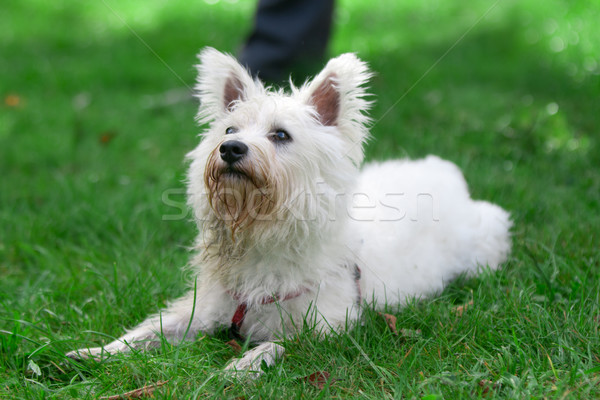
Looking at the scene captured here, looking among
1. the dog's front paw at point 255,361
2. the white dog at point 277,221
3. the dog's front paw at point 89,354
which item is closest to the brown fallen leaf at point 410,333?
the white dog at point 277,221

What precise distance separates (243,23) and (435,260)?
651 centimetres

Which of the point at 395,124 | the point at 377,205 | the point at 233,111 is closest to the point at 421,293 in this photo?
the point at 377,205

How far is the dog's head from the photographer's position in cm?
249

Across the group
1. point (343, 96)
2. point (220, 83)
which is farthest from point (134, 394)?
point (343, 96)

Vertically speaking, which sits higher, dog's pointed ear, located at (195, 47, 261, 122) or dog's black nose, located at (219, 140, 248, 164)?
dog's pointed ear, located at (195, 47, 261, 122)

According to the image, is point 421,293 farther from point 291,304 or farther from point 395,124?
point 395,124

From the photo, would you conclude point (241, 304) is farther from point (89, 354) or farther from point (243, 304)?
point (89, 354)

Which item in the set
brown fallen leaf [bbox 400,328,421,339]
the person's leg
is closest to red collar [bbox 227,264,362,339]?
brown fallen leaf [bbox 400,328,421,339]

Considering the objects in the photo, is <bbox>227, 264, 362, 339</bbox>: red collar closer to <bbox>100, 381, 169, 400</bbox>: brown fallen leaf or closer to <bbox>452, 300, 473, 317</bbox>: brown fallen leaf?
<bbox>100, 381, 169, 400</bbox>: brown fallen leaf

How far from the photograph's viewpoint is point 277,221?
2588mm

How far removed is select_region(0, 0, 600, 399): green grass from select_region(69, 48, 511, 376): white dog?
158mm

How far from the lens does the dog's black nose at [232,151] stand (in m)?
2.42

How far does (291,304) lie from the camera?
268cm

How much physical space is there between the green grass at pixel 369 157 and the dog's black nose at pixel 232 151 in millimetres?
844
